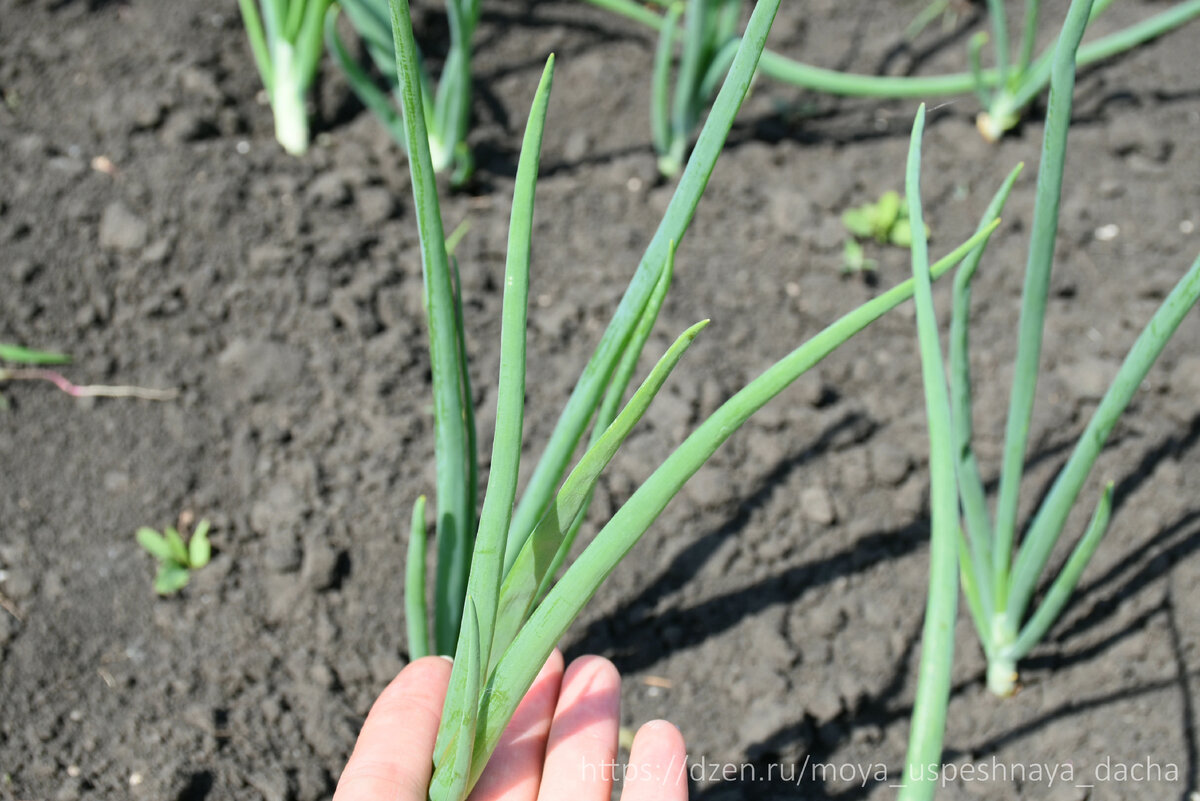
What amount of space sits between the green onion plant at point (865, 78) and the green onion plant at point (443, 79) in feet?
1.26

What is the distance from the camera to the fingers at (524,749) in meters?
1.04

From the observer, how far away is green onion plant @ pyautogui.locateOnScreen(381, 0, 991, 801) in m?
0.81

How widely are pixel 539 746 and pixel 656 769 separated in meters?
0.17

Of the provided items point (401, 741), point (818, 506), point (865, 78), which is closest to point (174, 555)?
point (401, 741)

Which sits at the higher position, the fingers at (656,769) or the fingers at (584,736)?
the fingers at (656,769)

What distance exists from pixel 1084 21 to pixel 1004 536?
25.8 inches

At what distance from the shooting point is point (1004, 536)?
1238 mm

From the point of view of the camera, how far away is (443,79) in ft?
5.95

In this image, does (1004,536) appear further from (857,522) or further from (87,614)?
(87,614)

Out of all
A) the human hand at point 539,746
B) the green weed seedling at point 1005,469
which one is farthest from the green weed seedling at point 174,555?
the green weed seedling at point 1005,469

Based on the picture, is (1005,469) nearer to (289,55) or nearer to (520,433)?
(520,433)

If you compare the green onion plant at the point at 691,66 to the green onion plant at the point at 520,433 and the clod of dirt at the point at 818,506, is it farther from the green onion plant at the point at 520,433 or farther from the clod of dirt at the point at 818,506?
the green onion plant at the point at 520,433

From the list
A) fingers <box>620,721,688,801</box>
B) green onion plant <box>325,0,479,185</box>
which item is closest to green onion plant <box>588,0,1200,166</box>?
green onion plant <box>325,0,479,185</box>

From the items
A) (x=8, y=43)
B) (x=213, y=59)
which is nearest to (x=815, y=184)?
(x=213, y=59)
